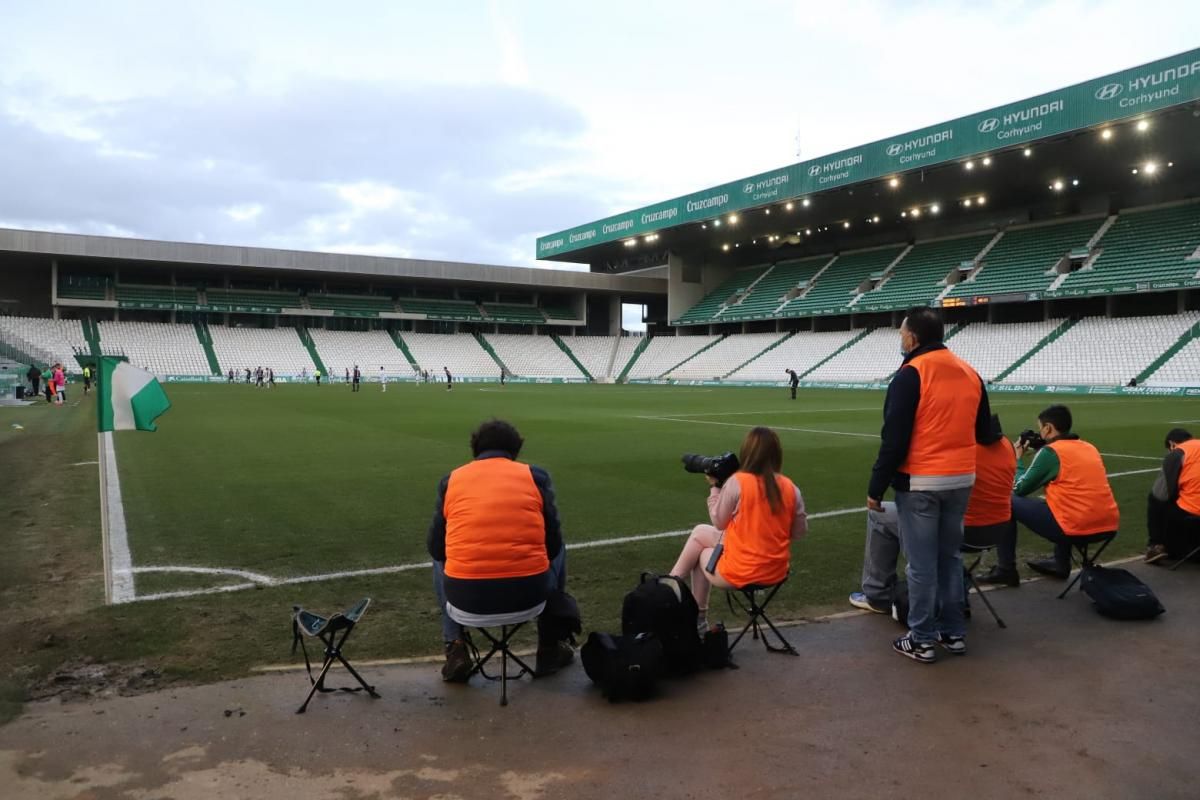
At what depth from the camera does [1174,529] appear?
6449 mm

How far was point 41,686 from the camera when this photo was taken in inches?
159

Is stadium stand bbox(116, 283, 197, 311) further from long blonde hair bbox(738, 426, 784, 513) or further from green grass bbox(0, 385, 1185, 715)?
long blonde hair bbox(738, 426, 784, 513)

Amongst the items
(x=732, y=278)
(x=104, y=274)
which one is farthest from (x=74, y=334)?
(x=732, y=278)

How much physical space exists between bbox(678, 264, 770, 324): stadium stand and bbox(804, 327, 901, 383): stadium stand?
1550 cm

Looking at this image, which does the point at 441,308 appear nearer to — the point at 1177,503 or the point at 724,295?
the point at 724,295

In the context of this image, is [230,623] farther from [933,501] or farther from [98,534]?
[933,501]

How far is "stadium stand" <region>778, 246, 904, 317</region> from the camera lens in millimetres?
55844

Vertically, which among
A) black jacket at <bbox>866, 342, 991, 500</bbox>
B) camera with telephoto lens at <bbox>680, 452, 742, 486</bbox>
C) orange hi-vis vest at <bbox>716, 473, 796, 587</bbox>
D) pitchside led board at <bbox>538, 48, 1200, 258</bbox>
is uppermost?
Answer: pitchside led board at <bbox>538, 48, 1200, 258</bbox>

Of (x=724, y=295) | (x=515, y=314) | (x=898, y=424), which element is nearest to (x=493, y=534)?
(x=898, y=424)

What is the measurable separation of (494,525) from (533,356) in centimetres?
6511

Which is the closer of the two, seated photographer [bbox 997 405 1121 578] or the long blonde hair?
the long blonde hair

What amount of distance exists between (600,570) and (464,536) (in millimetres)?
2758

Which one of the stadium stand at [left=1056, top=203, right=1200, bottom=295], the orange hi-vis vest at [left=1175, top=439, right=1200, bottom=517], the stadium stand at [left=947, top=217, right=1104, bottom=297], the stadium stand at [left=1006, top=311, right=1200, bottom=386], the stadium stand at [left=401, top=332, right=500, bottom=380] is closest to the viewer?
the orange hi-vis vest at [left=1175, top=439, right=1200, bottom=517]

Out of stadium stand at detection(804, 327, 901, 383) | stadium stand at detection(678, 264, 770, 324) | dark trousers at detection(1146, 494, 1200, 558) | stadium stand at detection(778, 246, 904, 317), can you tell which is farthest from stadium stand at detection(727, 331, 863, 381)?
dark trousers at detection(1146, 494, 1200, 558)
